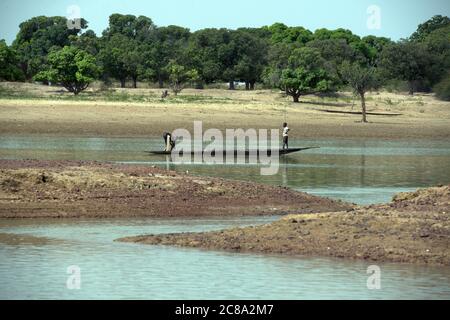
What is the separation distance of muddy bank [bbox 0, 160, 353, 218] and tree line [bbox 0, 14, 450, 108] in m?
46.5

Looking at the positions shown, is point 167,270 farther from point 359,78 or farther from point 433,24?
point 433,24

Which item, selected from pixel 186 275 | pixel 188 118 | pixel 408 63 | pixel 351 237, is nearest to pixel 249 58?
pixel 408 63

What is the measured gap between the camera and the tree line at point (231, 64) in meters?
79.1

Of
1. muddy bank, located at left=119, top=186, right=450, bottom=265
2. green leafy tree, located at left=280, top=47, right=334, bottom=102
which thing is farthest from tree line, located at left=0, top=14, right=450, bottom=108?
muddy bank, located at left=119, top=186, right=450, bottom=265

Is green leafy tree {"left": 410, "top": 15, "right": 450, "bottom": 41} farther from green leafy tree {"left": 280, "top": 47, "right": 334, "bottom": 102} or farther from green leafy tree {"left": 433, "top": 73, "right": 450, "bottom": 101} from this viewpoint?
green leafy tree {"left": 280, "top": 47, "right": 334, "bottom": 102}

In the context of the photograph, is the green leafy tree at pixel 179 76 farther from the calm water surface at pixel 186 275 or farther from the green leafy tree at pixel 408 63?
the calm water surface at pixel 186 275

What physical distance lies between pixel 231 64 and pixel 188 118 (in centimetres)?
4224

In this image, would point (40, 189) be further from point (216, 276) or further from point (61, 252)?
point (216, 276)

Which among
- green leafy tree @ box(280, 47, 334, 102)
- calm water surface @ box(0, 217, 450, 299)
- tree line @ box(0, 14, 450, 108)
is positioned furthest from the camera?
tree line @ box(0, 14, 450, 108)

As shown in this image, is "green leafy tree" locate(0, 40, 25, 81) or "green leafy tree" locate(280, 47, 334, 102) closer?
"green leafy tree" locate(280, 47, 334, 102)

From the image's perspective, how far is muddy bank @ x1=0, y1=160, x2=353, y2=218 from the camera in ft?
74.8

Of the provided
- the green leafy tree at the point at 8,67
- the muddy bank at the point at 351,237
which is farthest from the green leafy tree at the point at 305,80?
the muddy bank at the point at 351,237

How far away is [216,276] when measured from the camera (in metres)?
16.1

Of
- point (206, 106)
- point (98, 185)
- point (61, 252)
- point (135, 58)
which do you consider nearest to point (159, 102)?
point (206, 106)
